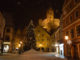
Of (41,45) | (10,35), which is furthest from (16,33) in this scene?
(41,45)

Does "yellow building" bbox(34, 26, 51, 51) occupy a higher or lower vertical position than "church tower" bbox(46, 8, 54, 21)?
lower

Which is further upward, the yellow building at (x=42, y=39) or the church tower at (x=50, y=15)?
the church tower at (x=50, y=15)

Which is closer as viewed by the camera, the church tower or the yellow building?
the yellow building

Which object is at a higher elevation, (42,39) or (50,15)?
(50,15)

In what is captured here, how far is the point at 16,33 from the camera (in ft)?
213

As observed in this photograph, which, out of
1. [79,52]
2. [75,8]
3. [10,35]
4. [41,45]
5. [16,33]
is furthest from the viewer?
[16,33]

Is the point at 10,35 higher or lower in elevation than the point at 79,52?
higher

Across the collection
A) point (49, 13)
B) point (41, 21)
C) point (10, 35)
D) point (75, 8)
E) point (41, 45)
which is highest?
point (49, 13)

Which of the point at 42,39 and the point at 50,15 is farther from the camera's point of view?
the point at 50,15

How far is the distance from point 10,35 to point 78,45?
3656 cm

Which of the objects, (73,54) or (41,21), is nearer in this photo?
(73,54)

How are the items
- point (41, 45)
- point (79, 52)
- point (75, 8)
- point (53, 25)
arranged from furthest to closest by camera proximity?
1. point (53, 25)
2. point (41, 45)
3. point (75, 8)
4. point (79, 52)

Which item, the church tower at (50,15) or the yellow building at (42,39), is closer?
the yellow building at (42,39)

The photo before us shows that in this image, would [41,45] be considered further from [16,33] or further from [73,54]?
[73,54]
